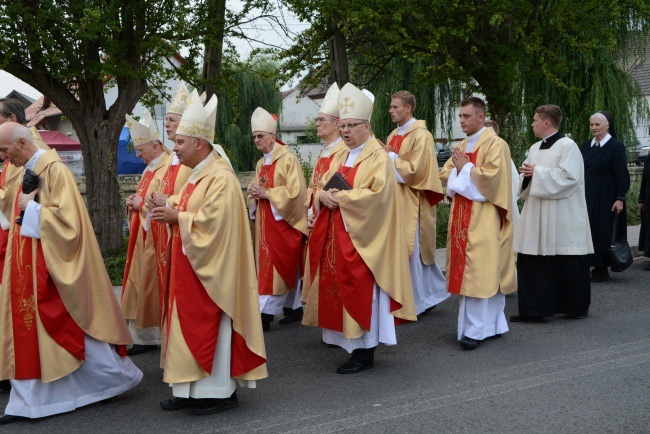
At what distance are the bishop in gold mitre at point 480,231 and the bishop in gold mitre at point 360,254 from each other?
922 mm

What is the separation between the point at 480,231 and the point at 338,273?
1.49 meters

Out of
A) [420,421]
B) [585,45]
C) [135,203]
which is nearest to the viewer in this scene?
[420,421]

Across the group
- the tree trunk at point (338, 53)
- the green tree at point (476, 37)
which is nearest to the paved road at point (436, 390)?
the tree trunk at point (338, 53)

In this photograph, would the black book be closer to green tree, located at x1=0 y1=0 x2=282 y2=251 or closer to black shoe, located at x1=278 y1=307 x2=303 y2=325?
black shoe, located at x1=278 y1=307 x2=303 y2=325

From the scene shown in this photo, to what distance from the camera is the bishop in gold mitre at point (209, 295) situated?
4.98 m

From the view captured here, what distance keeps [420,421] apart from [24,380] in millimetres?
2455

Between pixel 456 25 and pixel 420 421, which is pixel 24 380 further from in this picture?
pixel 456 25

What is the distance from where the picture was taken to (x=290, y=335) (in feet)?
24.5

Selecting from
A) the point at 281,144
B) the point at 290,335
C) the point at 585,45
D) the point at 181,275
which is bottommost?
the point at 290,335

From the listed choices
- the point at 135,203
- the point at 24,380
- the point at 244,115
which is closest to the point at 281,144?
the point at 135,203

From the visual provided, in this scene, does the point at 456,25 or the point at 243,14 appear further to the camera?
the point at 456,25

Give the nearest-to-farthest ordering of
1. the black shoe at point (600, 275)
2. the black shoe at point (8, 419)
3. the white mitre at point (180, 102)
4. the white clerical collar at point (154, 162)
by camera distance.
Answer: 1. the black shoe at point (8, 419)
2. the white mitre at point (180, 102)
3. the white clerical collar at point (154, 162)
4. the black shoe at point (600, 275)

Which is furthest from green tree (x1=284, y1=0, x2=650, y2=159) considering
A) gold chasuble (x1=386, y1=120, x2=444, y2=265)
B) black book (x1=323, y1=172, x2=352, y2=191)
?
black book (x1=323, y1=172, x2=352, y2=191)

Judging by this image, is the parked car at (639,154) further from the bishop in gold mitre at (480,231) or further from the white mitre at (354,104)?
the white mitre at (354,104)
